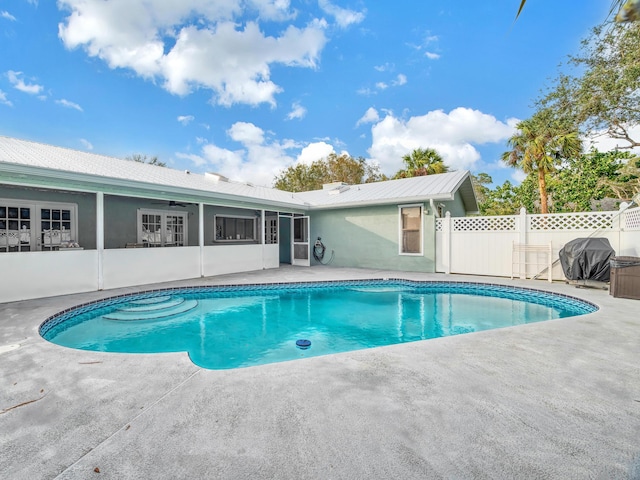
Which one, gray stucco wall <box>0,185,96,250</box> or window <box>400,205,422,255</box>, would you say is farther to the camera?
window <box>400,205,422,255</box>

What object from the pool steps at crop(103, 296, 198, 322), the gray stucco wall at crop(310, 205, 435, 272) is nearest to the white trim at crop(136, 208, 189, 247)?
the pool steps at crop(103, 296, 198, 322)

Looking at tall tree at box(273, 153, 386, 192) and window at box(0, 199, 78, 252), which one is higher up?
tall tree at box(273, 153, 386, 192)

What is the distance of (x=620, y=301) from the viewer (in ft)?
19.2

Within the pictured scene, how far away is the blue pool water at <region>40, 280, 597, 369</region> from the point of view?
14.9ft

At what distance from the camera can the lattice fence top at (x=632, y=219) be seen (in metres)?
7.07

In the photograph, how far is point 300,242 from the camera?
12898 mm

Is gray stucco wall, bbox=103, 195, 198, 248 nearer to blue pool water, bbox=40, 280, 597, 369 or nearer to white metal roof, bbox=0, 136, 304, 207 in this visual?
white metal roof, bbox=0, 136, 304, 207

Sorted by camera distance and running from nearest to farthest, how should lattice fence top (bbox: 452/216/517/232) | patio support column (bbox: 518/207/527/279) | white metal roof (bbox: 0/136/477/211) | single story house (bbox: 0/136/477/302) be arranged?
single story house (bbox: 0/136/477/302), white metal roof (bbox: 0/136/477/211), patio support column (bbox: 518/207/527/279), lattice fence top (bbox: 452/216/517/232)

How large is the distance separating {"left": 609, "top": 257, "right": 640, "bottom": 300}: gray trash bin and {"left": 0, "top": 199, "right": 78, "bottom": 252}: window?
39.0ft

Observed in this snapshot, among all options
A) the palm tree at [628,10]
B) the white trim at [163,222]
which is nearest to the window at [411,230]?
the white trim at [163,222]

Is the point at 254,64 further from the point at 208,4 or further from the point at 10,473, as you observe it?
the point at 10,473

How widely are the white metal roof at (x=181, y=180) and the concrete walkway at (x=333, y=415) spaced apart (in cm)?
468

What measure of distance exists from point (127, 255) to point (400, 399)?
7.48 m

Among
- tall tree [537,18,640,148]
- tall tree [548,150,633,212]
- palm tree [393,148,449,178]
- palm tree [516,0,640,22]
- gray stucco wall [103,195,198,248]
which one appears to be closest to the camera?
palm tree [516,0,640,22]
